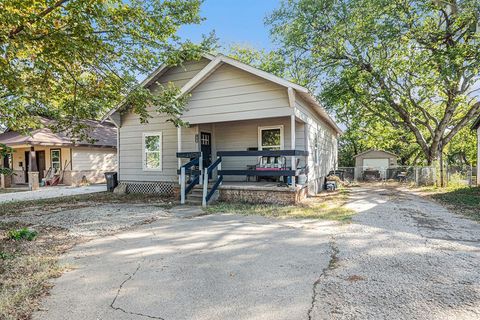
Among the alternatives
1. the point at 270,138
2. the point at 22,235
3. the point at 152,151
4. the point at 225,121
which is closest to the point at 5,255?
the point at 22,235

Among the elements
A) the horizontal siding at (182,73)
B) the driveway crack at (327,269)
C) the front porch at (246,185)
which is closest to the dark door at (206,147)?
the front porch at (246,185)

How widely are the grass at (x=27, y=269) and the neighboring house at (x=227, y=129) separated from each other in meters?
4.73

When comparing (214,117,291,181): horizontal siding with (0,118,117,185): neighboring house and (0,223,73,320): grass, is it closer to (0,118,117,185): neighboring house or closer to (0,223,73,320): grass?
(0,223,73,320): grass

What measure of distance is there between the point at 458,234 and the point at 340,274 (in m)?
3.47

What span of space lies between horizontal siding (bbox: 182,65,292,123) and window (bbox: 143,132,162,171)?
2.42 m

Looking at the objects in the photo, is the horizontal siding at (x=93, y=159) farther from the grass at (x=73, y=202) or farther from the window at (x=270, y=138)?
the window at (x=270, y=138)

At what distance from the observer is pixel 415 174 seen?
16516 millimetres

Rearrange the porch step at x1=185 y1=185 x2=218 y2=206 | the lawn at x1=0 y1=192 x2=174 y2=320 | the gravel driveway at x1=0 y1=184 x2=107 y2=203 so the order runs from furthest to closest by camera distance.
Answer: the gravel driveway at x1=0 y1=184 x2=107 y2=203, the porch step at x1=185 y1=185 x2=218 y2=206, the lawn at x1=0 y1=192 x2=174 y2=320

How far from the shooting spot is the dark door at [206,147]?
11.3 meters

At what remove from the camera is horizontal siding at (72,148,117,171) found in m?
17.5

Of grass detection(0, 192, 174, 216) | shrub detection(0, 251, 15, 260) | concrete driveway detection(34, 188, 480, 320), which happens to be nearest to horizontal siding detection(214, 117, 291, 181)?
grass detection(0, 192, 174, 216)

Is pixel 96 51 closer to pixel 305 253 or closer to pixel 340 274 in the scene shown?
pixel 305 253

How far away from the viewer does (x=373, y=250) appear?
4.32 meters

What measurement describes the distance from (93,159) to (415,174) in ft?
68.0
